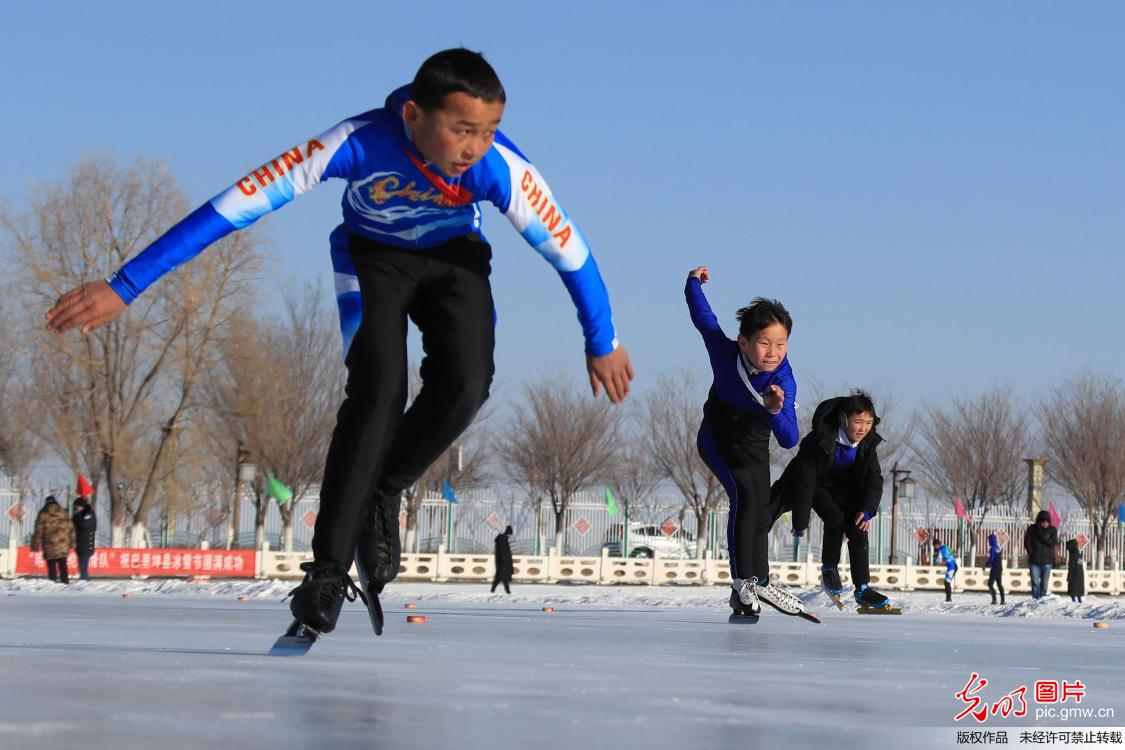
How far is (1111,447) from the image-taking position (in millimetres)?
55938

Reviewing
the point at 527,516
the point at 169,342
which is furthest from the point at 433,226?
the point at 527,516

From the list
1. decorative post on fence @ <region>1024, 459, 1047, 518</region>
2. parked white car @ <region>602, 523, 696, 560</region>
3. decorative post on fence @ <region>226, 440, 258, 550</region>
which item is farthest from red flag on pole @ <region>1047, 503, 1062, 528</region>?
decorative post on fence @ <region>226, 440, 258, 550</region>

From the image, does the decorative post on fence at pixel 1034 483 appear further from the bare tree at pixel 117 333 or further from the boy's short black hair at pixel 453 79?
the boy's short black hair at pixel 453 79

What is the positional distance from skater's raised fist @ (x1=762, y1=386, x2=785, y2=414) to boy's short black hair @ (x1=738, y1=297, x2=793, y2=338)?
64 centimetres

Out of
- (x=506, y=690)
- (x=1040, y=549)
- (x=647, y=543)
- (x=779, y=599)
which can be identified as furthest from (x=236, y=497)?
(x=506, y=690)

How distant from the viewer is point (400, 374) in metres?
4.17

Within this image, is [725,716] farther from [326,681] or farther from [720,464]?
[720,464]

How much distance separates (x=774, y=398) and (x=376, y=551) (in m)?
2.79

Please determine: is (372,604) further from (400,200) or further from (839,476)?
(839,476)

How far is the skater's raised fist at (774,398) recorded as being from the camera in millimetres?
6754

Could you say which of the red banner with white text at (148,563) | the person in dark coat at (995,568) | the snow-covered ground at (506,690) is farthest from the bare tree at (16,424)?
the snow-covered ground at (506,690)

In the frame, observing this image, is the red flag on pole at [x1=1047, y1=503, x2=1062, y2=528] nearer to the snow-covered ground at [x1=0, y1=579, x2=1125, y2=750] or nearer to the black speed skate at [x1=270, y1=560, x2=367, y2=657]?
the snow-covered ground at [x1=0, y1=579, x2=1125, y2=750]

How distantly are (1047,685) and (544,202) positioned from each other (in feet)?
6.33

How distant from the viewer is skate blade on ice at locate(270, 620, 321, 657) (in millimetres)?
3876
